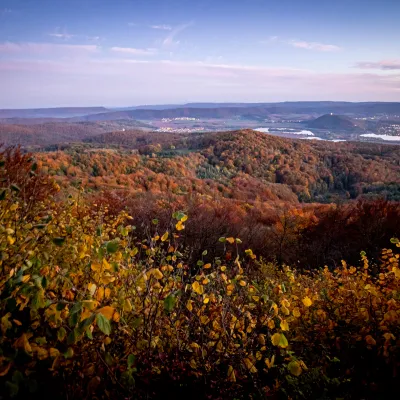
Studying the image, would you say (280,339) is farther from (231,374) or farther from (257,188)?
(257,188)

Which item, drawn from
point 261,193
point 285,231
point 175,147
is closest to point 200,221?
point 285,231

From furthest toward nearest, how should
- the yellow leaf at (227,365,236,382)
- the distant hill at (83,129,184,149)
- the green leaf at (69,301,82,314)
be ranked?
the distant hill at (83,129,184,149) → the yellow leaf at (227,365,236,382) → the green leaf at (69,301,82,314)

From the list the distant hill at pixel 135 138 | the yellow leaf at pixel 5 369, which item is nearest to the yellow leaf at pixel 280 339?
the yellow leaf at pixel 5 369

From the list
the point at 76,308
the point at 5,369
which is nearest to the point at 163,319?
the point at 5,369

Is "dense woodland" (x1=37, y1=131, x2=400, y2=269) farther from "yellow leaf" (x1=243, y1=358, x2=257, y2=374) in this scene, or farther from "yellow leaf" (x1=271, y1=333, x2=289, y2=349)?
"yellow leaf" (x1=271, y1=333, x2=289, y2=349)

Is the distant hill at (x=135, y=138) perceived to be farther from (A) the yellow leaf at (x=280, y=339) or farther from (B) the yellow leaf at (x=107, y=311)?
(B) the yellow leaf at (x=107, y=311)

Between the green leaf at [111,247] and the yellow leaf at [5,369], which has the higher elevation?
the green leaf at [111,247]

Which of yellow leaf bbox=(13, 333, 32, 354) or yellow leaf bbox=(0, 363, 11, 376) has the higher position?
yellow leaf bbox=(13, 333, 32, 354)

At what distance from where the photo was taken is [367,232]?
2714 cm

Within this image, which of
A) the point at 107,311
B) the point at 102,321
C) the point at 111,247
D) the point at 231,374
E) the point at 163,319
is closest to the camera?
the point at 102,321

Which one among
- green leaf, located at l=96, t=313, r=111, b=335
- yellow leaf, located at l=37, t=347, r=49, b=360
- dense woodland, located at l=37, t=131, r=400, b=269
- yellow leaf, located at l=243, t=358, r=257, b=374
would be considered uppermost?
green leaf, located at l=96, t=313, r=111, b=335

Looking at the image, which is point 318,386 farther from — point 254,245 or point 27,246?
point 254,245

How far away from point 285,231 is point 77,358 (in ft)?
89.0

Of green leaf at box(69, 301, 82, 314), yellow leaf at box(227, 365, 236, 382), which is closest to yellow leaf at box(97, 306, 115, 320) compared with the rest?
green leaf at box(69, 301, 82, 314)
